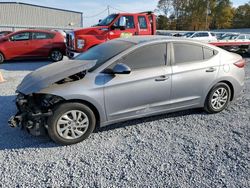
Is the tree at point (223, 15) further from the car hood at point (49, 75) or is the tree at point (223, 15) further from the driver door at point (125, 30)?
the car hood at point (49, 75)

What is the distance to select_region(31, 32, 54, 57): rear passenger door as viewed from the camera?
37.8 ft

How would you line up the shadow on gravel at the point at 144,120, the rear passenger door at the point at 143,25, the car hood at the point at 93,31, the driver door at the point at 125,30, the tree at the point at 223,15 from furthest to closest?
the tree at the point at 223,15, the rear passenger door at the point at 143,25, the driver door at the point at 125,30, the car hood at the point at 93,31, the shadow on gravel at the point at 144,120

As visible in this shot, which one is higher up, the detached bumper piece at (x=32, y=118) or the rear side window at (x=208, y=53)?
the rear side window at (x=208, y=53)

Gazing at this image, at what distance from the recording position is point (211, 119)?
443 cm

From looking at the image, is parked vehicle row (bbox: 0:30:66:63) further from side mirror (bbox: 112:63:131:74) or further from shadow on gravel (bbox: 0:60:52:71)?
side mirror (bbox: 112:63:131:74)

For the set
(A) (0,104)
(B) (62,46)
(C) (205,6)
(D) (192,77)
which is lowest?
(A) (0,104)

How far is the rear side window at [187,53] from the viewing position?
423 cm

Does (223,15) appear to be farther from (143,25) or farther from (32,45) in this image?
(32,45)

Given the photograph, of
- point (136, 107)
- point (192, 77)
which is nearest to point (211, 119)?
point (192, 77)

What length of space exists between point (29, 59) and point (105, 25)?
522 cm

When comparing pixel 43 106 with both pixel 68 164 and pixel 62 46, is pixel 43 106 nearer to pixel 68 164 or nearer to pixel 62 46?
pixel 68 164

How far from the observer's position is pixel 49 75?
368 centimetres

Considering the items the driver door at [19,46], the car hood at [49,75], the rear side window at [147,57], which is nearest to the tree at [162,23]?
the driver door at [19,46]

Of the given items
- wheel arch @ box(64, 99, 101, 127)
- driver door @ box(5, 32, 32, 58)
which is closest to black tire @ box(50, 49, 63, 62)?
driver door @ box(5, 32, 32, 58)
